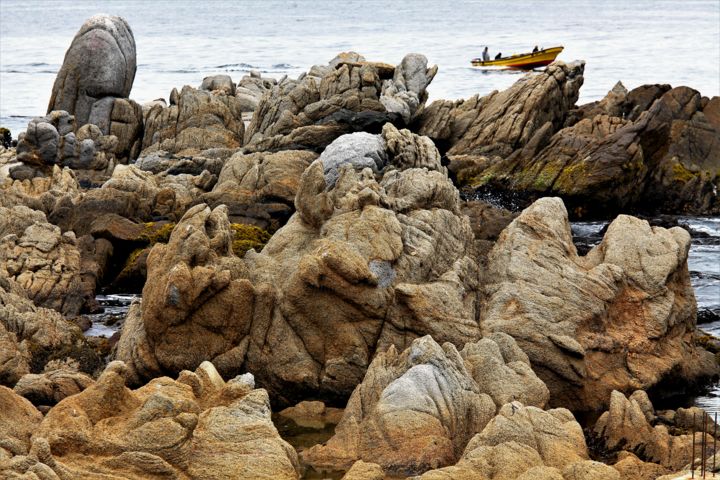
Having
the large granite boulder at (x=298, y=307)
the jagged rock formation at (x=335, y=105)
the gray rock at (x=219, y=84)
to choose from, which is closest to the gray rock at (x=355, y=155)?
the jagged rock formation at (x=335, y=105)

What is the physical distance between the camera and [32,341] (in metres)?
28.8

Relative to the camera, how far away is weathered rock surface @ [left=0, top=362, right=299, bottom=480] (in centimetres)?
2025

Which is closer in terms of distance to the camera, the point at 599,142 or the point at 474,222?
the point at 474,222

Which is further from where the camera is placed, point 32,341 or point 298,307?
point 32,341

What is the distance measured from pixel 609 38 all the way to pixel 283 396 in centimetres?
11941

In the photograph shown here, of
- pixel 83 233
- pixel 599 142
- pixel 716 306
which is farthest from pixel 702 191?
pixel 83 233

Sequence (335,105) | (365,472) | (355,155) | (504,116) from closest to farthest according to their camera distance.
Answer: (365,472), (355,155), (335,105), (504,116)

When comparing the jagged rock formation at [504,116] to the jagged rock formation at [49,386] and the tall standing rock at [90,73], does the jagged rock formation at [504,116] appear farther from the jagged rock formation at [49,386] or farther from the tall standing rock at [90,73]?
the jagged rock formation at [49,386]

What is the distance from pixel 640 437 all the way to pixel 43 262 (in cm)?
1791

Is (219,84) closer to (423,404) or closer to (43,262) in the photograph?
(43,262)

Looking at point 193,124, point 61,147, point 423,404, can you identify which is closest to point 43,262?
point 423,404

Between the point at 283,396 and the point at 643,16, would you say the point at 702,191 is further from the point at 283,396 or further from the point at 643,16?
the point at 643,16

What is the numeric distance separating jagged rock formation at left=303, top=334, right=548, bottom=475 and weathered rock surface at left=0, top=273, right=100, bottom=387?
6928 mm

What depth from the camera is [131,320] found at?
2908cm
